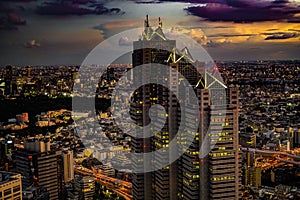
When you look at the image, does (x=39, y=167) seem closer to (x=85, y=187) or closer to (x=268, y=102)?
(x=85, y=187)

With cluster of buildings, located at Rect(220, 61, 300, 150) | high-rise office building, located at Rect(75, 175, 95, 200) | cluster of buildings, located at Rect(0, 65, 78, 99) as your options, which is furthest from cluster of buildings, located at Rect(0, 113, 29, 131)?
cluster of buildings, located at Rect(220, 61, 300, 150)

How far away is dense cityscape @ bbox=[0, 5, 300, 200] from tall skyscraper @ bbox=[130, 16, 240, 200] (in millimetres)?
11

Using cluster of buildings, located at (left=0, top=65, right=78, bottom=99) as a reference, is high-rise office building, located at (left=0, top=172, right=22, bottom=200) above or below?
below

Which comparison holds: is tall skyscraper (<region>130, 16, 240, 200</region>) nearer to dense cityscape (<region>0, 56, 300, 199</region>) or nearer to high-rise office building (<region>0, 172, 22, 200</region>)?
dense cityscape (<region>0, 56, 300, 199</region>)

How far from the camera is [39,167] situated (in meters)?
6.61

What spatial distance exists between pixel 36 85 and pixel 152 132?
10.9 m

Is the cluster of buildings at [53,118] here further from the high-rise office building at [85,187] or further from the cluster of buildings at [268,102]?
the high-rise office building at [85,187]

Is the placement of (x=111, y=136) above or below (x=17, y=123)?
below

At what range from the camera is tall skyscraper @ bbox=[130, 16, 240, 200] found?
4270 millimetres

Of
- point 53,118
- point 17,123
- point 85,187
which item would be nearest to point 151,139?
point 85,187

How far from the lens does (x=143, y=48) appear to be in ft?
18.5

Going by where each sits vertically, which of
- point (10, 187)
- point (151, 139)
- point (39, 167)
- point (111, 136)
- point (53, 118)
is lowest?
point (111, 136)

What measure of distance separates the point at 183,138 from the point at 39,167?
2.91 metres

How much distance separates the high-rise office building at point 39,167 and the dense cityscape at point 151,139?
0.02 metres
